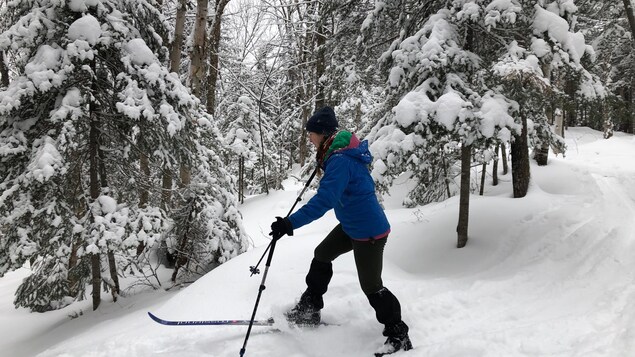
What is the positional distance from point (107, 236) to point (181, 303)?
69.2 inches

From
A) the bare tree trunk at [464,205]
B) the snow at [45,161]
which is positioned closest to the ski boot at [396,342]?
the bare tree trunk at [464,205]

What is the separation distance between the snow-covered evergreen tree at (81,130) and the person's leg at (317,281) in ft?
10.7

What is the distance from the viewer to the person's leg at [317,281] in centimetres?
435

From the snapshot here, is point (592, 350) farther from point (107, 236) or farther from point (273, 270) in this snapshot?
point (107, 236)

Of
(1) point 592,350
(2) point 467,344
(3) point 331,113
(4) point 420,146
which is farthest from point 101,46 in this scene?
(1) point 592,350

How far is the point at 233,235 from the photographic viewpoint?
8.70m

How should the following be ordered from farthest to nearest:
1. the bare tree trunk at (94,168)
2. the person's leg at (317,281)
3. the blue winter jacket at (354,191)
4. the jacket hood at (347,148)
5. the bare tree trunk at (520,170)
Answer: the bare tree trunk at (520,170) → the bare tree trunk at (94,168) → the person's leg at (317,281) → the jacket hood at (347,148) → the blue winter jacket at (354,191)

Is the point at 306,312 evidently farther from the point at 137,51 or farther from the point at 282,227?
the point at 137,51

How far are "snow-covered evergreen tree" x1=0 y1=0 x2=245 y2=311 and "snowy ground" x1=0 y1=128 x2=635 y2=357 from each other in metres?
1.34

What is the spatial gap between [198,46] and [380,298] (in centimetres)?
732

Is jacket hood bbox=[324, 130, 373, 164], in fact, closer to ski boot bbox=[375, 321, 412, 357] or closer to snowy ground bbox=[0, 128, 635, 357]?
ski boot bbox=[375, 321, 412, 357]

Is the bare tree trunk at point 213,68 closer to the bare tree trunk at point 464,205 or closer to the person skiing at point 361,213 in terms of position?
the bare tree trunk at point 464,205

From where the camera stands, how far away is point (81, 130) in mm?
6859

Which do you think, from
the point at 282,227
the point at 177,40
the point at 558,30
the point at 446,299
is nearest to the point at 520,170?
the point at 558,30
